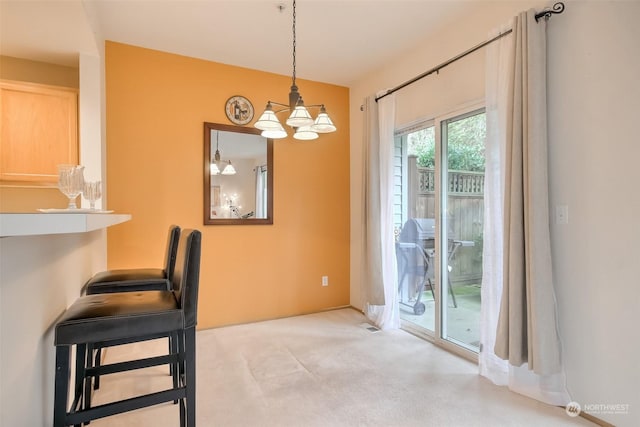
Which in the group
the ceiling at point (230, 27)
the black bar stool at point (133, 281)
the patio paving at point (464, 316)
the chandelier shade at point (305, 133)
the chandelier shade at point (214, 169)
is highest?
the ceiling at point (230, 27)

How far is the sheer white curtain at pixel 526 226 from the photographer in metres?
1.94

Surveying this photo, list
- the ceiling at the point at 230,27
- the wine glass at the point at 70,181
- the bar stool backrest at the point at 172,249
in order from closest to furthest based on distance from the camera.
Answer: the wine glass at the point at 70,181, the bar stool backrest at the point at 172,249, the ceiling at the point at 230,27

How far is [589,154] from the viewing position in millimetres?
1879

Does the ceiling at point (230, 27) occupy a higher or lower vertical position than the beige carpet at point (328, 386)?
higher

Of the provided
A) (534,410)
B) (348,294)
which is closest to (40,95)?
(348,294)

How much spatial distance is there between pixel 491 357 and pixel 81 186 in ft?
8.66

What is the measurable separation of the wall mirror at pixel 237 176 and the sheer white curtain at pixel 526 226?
2289 mm

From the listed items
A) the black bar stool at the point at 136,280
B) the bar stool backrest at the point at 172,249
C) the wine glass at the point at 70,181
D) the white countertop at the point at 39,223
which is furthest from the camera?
the bar stool backrest at the point at 172,249

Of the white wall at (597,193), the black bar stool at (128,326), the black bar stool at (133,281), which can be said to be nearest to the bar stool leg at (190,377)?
the black bar stool at (128,326)

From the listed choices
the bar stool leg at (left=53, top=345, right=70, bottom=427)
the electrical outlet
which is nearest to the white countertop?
the bar stool leg at (left=53, top=345, right=70, bottom=427)

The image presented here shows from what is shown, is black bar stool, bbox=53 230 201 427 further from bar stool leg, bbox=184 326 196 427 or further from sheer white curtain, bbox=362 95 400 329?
sheer white curtain, bbox=362 95 400 329

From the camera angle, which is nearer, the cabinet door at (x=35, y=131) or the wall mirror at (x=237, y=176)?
the cabinet door at (x=35, y=131)

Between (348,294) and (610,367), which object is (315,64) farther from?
(610,367)

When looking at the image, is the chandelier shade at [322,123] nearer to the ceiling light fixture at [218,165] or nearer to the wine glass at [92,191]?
the wine glass at [92,191]
